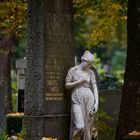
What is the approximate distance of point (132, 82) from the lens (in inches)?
789

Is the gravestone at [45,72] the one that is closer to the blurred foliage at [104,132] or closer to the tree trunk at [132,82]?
the tree trunk at [132,82]

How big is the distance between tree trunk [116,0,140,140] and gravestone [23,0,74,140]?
195cm

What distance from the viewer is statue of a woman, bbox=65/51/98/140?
18.4 m

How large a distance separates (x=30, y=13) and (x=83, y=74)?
190 cm

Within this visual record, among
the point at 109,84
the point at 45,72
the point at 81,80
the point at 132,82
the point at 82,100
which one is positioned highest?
the point at 45,72

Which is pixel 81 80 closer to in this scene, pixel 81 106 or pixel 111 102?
pixel 81 106

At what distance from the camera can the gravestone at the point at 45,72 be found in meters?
18.2

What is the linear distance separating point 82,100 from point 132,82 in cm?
207

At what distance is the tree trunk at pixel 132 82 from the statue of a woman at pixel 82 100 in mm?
1684

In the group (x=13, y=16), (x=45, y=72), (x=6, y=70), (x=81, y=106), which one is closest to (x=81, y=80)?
(x=81, y=106)

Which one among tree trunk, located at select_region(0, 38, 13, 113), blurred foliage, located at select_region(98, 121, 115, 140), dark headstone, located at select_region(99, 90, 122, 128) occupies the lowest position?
blurred foliage, located at select_region(98, 121, 115, 140)

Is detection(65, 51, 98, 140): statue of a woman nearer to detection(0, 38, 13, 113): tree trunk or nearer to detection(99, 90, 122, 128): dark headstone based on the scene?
detection(99, 90, 122, 128): dark headstone

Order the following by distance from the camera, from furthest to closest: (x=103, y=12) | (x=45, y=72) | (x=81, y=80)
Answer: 1. (x=103, y=12)
2. (x=81, y=80)
3. (x=45, y=72)

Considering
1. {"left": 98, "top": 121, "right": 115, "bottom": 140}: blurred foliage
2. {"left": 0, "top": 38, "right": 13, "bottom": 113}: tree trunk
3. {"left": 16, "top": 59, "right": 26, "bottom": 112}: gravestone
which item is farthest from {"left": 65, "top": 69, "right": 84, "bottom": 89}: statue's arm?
{"left": 0, "top": 38, "right": 13, "bottom": 113}: tree trunk
